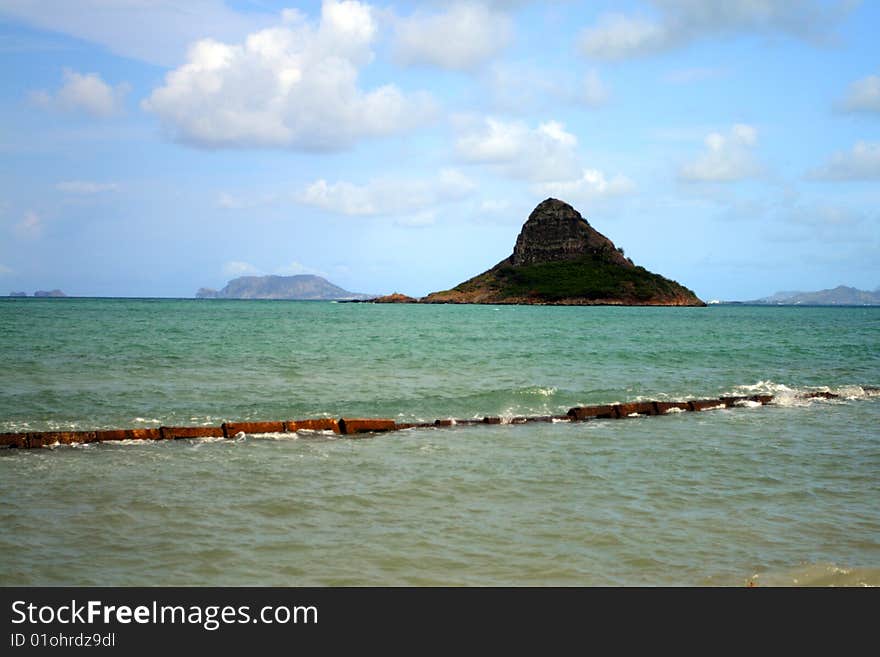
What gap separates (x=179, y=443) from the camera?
18.0 meters

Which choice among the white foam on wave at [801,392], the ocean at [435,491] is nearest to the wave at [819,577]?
the ocean at [435,491]

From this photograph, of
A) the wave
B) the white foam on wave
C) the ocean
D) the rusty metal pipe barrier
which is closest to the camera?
the wave

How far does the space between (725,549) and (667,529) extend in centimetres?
102

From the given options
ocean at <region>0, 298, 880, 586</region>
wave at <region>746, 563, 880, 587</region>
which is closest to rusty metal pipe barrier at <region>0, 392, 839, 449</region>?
ocean at <region>0, 298, 880, 586</region>

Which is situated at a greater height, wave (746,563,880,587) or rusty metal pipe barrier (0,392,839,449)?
rusty metal pipe barrier (0,392,839,449)

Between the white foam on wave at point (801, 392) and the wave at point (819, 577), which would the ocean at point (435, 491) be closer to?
the wave at point (819, 577)

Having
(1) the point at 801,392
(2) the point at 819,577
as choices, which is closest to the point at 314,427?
(2) the point at 819,577

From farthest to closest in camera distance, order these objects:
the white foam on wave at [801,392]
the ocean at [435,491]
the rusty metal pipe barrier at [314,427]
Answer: the white foam on wave at [801,392]
the rusty metal pipe barrier at [314,427]
the ocean at [435,491]

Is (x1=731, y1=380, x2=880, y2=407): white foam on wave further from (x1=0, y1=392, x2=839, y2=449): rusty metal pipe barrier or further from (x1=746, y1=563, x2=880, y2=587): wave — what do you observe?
(x1=746, y1=563, x2=880, y2=587): wave

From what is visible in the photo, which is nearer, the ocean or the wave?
the wave

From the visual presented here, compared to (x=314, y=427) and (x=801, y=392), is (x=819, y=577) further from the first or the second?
(x=801, y=392)

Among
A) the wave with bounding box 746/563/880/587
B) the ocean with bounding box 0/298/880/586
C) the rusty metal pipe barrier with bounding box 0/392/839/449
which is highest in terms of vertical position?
the rusty metal pipe barrier with bounding box 0/392/839/449
